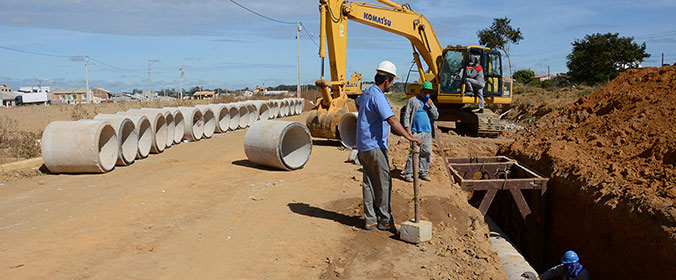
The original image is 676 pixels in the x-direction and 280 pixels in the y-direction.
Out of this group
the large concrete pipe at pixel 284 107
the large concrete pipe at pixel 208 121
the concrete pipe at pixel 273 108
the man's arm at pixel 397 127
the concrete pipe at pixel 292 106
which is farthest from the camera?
the concrete pipe at pixel 292 106

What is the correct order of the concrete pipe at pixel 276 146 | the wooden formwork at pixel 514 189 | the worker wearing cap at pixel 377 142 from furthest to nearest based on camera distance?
1. the concrete pipe at pixel 276 146
2. the wooden formwork at pixel 514 189
3. the worker wearing cap at pixel 377 142

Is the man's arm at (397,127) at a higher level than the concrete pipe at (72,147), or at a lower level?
higher

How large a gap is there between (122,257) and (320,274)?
200cm

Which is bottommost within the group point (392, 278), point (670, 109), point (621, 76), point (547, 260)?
point (547, 260)

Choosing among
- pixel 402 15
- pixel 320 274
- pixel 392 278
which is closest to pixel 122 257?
pixel 320 274

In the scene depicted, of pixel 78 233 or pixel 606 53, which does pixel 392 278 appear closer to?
pixel 78 233

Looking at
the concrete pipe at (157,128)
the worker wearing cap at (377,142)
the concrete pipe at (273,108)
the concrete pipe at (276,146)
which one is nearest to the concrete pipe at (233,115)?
the concrete pipe at (273,108)

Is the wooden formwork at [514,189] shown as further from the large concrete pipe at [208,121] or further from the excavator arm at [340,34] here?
the large concrete pipe at [208,121]

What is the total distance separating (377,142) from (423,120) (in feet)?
8.77

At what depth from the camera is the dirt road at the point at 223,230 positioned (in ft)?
14.6

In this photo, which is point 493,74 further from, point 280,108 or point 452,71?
point 280,108

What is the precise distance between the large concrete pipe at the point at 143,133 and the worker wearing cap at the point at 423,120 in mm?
6515

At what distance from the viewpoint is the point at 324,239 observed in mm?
5203

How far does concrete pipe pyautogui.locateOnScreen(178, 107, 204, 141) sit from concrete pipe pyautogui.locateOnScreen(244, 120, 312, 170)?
5304mm
